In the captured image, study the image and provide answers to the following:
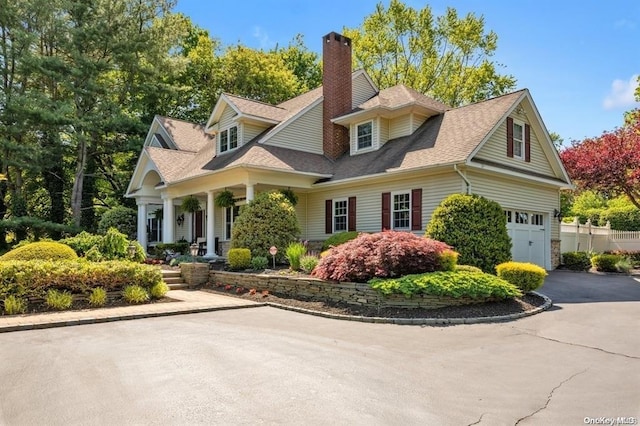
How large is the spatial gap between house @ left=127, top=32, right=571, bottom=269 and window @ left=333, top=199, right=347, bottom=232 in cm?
5

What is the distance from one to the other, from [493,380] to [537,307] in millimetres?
5253

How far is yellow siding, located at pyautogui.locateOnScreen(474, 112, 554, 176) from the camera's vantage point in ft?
47.6

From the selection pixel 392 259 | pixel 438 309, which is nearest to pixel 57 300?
pixel 392 259

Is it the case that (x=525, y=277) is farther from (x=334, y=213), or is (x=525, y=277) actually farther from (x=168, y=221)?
(x=168, y=221)

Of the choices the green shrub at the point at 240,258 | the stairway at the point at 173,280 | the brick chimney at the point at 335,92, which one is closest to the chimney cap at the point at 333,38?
the brick chimney at the point at 335,92

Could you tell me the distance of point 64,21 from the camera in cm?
2298

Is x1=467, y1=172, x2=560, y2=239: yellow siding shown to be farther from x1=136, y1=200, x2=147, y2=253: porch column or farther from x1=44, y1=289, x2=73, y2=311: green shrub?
x1=136, y1=200, x2=147, y2=253: porch column

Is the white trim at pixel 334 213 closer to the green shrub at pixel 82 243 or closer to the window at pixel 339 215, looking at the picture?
the window at pixel 339 215

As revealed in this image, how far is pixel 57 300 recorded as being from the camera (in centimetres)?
935

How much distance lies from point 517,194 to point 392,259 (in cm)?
804

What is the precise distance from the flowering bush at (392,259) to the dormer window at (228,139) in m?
10.7

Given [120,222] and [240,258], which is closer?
[240,258]

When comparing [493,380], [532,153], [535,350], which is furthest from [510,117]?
[493,380]

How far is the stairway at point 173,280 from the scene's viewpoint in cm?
1352
